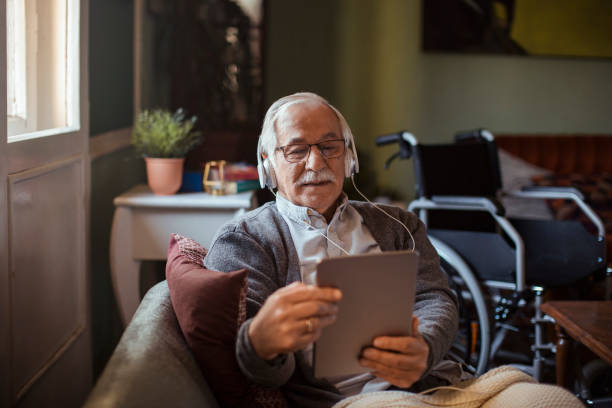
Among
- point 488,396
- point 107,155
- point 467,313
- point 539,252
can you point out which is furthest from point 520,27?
point 488,396

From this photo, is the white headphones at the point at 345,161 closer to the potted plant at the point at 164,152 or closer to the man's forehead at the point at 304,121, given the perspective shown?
the man's forehead at the point at 304,121

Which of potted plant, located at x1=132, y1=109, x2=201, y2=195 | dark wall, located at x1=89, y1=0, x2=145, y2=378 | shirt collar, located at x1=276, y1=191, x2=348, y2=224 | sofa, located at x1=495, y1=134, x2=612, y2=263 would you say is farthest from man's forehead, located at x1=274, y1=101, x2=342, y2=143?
sofa, located at x1=495, y1=134, x2=612, y2=263

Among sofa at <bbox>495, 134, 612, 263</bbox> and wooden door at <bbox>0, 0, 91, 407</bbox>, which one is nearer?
wooden door at <bbox>0, 0, 91, 407</bbox>

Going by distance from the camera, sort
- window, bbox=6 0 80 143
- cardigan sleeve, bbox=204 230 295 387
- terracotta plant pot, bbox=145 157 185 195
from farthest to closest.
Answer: terracotta plant pot, bbox=145 157 185 195 → window, bbox=6 0 80 143 → cardigan sleeve, bbox=204 230 295 387

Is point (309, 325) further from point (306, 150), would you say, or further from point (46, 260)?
point (46, 260)

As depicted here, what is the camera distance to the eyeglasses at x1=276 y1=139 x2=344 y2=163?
1479mm

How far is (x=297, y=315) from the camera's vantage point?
3.34 ft

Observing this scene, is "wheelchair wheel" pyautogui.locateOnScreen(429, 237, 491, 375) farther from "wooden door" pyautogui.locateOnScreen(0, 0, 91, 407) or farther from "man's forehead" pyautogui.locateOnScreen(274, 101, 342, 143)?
"wooden door" pyautogui.locateOnScreen(0, 0, 91, 407)

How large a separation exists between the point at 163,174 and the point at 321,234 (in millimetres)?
1113

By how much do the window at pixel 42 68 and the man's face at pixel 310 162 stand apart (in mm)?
688

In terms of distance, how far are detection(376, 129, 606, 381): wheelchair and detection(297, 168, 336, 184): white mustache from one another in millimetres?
861

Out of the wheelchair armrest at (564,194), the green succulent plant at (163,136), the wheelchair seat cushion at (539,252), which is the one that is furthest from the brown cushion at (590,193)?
the green succulent plant at (163,136)

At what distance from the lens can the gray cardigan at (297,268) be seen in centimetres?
131

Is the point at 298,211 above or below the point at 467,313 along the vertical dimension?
above
